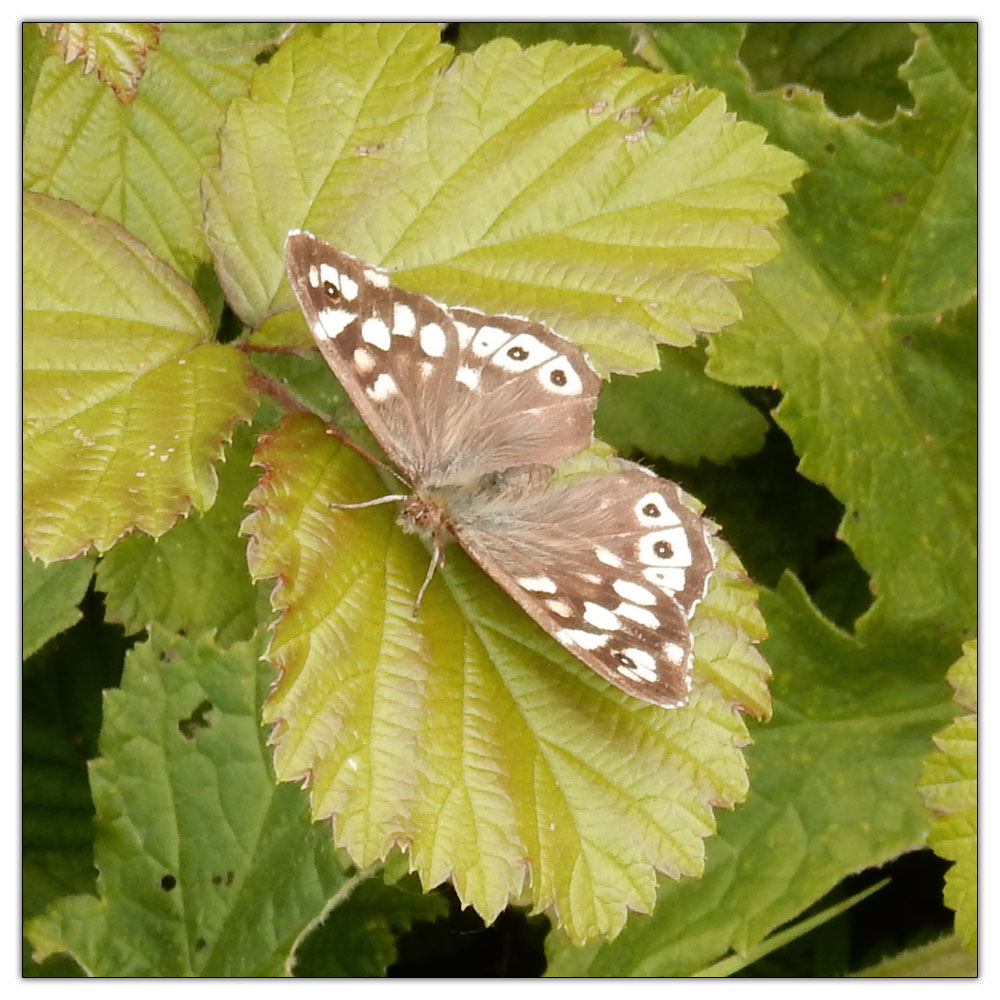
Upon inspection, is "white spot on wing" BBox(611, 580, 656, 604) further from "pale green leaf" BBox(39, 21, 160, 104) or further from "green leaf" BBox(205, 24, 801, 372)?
"pale green leaf" BBox(39, 21, 160, 104)

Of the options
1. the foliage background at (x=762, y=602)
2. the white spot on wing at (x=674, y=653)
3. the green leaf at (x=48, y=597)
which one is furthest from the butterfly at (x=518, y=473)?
the green leaf at (x=48, y=597)

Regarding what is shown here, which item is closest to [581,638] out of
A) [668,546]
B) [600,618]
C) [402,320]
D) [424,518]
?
[600,618]

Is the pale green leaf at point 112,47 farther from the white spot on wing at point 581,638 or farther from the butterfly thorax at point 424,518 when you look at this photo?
the white spot on wing at point 581,638

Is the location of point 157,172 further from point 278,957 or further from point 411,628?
point 278,957

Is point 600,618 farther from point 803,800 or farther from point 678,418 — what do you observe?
point 678,418

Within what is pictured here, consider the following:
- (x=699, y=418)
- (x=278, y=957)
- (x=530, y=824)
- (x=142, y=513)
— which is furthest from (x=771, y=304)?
(x=278, y=957)

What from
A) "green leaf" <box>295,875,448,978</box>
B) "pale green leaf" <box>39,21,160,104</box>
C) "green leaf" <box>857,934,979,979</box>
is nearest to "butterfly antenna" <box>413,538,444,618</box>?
"green leaf" <box>295,875,448,978</box>

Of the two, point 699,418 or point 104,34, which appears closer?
point 104,34
